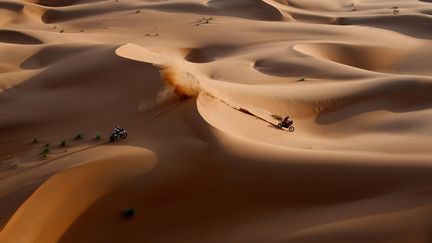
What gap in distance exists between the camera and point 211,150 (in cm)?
606

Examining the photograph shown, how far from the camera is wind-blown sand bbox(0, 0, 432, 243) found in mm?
5199

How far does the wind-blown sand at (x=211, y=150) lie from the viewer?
17.1 ft

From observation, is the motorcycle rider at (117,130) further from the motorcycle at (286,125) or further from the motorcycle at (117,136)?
the motorcycle at (286,125)

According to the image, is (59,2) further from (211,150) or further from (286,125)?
(211,150)

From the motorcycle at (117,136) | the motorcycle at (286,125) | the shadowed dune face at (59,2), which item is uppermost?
the motorcycle at (117,136)

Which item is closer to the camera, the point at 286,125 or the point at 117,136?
the point at 117,136

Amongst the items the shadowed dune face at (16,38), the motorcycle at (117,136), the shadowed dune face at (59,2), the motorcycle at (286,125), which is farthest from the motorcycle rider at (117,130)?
the shadowed dune face at (59,2)

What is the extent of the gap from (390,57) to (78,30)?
10016 mm

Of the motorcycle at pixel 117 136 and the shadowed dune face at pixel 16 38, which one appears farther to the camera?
the shadowed dune face at pixel 16 38

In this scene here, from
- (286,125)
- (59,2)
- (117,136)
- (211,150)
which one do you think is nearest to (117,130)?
(117,136)

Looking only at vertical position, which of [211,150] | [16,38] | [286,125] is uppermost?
[211,150]

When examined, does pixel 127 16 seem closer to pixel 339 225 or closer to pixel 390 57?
pixel 390 57

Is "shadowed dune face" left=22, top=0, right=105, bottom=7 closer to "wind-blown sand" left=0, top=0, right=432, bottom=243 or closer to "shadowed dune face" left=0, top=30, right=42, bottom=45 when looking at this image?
"shadowed dune face" left=0, top=30, right=42, bottom=45

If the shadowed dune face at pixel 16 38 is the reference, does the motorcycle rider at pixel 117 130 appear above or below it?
above
